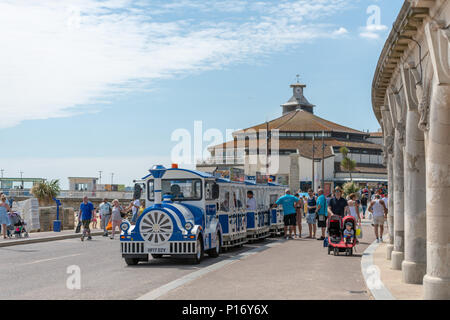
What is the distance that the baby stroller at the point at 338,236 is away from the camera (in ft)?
61.8

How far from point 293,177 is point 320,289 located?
76793 millimetres

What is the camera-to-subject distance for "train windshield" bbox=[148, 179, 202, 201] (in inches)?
714

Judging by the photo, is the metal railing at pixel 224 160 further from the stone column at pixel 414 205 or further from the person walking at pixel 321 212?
the stone column at pixel 414 205

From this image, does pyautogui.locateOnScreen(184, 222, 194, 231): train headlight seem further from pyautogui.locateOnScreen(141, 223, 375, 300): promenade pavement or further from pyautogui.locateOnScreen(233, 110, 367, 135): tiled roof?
pyautogui.locateOnScreen(233, 110, 367, 135): tiled roof

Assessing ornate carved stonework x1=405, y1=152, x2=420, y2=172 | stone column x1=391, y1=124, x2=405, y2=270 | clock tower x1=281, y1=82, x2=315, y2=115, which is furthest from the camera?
clock tower x1=281, y1=82, x2=315, y2=115

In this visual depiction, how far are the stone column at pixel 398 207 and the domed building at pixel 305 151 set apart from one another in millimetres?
80415

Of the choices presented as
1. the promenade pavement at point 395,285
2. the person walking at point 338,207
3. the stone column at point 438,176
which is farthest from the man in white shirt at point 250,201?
the stone column at point 438,176

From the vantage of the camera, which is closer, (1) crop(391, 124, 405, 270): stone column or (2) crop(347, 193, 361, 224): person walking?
(1) crop(391, 124, 405, 270): stone column

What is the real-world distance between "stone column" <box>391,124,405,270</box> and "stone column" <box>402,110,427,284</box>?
6.09 feet

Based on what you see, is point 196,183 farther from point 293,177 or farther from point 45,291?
point 293,177

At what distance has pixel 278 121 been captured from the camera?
131m

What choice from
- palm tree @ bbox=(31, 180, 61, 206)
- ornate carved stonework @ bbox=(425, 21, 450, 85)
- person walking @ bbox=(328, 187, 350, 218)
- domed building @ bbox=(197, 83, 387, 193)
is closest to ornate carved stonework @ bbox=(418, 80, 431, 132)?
ornate carved stonework @ bbox=(425, 21, 450, 85)

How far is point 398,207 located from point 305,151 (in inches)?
3654
